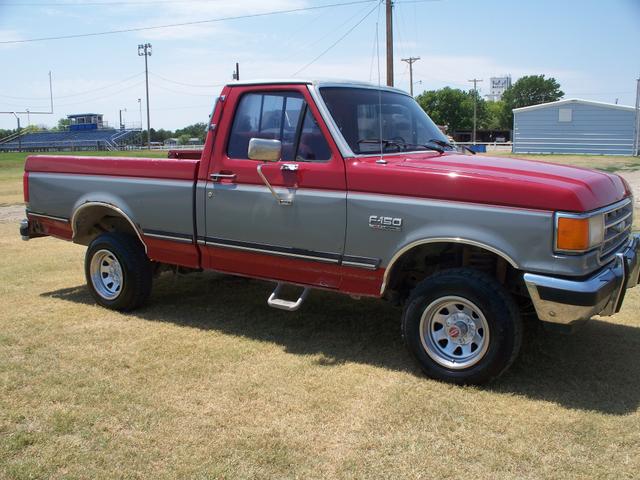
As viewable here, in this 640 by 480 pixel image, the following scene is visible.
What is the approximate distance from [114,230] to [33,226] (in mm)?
1086

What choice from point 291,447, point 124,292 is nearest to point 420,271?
point 291,447

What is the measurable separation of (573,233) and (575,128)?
4534cm

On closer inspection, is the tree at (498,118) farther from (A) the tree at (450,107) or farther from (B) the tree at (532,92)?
(A) the tree at (450,107)

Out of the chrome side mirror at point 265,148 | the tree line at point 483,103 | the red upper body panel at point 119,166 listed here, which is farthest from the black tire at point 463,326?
the tree line at point 483,103

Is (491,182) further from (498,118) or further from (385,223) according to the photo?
(498,118)

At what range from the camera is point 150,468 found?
128 inches

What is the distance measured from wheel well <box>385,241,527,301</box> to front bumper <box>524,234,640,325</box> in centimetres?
32

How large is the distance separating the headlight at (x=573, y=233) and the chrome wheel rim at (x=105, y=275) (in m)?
4.16

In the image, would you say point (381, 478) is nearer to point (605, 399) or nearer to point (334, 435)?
point (334, 435)

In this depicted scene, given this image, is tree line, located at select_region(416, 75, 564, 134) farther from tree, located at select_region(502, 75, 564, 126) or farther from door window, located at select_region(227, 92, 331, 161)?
door window, located at select_region(227, 92, 331, 161)

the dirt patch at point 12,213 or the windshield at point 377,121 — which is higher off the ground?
the windshield at point 377,121

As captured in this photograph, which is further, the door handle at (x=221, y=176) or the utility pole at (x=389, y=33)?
the utility pole at (x=389, y=33)

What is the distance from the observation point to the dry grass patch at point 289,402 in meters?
3.30

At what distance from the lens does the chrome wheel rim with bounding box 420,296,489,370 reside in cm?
415
